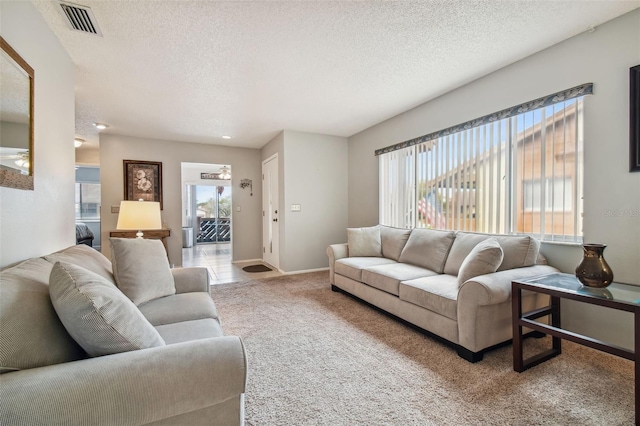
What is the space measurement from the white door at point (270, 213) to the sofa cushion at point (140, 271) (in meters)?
3.00

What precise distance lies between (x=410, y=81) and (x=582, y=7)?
1369 millimetres

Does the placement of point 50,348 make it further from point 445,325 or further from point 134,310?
point 445,325

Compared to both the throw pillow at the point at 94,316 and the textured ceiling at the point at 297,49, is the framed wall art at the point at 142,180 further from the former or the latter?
the throw pillow at the point at 94,316

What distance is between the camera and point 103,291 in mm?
1005

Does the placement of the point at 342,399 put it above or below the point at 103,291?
below

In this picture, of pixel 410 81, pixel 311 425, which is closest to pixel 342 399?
pixel 311 425

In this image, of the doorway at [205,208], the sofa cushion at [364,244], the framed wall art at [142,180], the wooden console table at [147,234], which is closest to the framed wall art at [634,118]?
the sofa cushion at [364,244]

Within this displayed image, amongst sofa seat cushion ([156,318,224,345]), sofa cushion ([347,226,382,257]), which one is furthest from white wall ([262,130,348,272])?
sofa seat cushion ([156,318,224,345])

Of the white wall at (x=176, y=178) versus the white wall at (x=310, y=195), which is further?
the white wall at (x=176, y=178)

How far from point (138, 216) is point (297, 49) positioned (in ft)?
8.40

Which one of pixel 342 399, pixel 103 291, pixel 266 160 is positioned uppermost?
pixel 266 160

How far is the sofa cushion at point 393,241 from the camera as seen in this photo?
11.4 ft

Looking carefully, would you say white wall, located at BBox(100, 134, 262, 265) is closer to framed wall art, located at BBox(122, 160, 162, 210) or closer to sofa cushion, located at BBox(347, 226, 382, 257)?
framed wall art, located at BBox(122, 160, 162, 210)

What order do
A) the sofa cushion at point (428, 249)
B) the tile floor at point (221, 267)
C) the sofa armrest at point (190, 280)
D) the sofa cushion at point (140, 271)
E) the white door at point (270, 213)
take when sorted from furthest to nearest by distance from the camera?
1. the white door at point (270, 213)
2. the tile floor at point (221, 267)
3. the sofa cushion at point (428, 249)
4. the sofa armrest at point (190, 280)
5. the sofa cushion at point (140, 271)
